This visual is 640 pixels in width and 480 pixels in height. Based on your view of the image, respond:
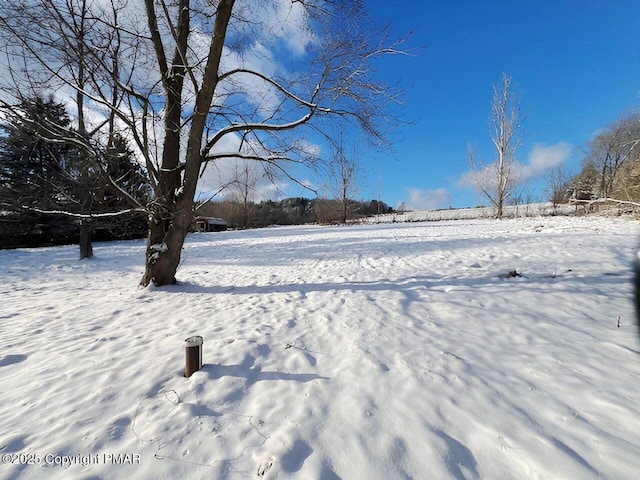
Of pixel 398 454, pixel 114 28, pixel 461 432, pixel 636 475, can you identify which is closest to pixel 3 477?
pixel 398 454

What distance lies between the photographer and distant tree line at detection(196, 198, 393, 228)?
33219mm

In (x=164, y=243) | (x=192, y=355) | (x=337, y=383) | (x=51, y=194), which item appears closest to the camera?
(x=337, y=383)

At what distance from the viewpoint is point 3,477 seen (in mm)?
1427

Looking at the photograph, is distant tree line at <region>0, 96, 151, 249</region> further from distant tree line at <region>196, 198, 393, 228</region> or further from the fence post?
distant tree line at <region>196, 198, 393, 228</region>

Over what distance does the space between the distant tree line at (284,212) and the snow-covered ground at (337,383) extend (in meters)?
20.7

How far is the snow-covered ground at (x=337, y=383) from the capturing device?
5.14ft

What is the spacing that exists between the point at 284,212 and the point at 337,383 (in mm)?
48850

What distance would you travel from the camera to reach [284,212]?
50094mm
